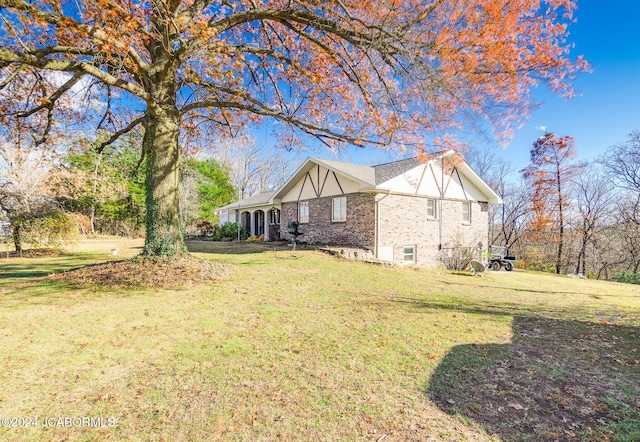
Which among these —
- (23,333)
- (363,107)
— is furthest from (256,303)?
(363,107)

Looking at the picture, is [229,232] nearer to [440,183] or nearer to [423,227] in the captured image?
[423,227]

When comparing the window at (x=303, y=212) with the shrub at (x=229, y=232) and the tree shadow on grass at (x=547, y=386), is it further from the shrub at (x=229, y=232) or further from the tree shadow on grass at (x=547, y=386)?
the tree shadow on grass at (x=547, y=386)

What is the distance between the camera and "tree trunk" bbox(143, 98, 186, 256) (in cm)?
712

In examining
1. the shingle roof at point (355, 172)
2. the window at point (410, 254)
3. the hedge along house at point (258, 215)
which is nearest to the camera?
the shingle roof at point (355, 172)

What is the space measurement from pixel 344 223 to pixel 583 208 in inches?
828

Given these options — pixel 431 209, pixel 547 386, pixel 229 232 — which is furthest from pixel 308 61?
pixel 229 232

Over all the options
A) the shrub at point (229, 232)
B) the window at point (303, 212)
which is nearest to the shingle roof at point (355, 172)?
the window at point (303, 212)

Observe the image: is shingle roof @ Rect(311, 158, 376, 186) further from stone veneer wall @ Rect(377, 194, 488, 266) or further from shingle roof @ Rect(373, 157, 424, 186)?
stone veneer wall @ Rect(377, 194, 488, 266)

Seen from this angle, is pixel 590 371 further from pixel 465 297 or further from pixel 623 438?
pixel 465 297

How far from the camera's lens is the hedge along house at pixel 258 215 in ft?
66.4

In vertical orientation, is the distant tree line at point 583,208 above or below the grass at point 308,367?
above

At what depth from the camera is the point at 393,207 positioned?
14.0m

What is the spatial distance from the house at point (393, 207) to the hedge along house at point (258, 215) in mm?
1131

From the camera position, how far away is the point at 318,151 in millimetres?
8859
